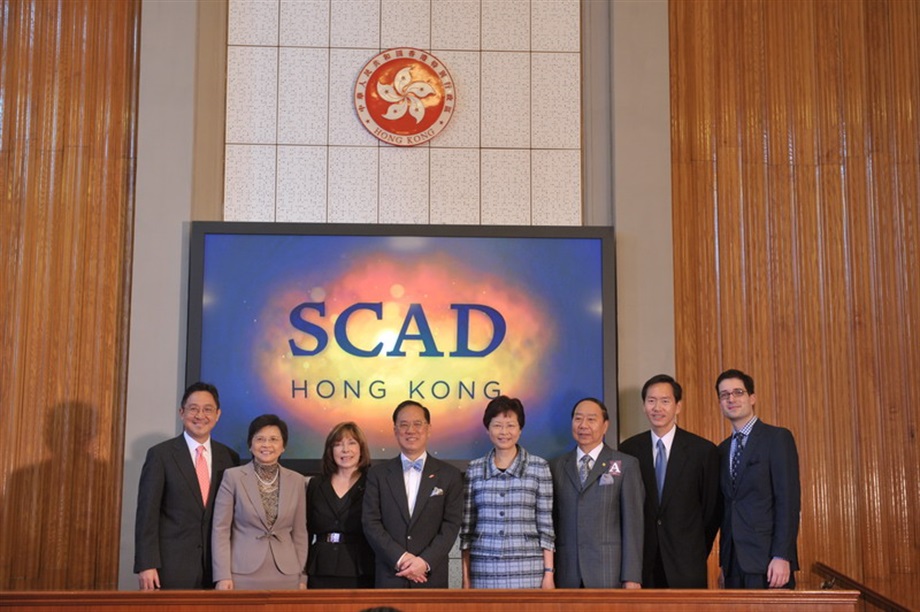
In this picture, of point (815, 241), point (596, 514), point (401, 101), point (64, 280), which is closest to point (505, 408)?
point (596, 514)

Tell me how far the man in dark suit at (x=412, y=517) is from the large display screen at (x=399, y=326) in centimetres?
91

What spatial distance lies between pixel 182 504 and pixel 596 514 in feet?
5.43

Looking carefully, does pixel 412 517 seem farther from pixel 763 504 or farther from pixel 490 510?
pixel 763 504

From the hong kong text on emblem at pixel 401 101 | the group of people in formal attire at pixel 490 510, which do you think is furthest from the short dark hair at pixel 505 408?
the hong kong text on emblem at pixel 401 101

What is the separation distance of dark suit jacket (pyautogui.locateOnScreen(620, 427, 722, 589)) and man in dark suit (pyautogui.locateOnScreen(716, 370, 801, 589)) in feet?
0.22

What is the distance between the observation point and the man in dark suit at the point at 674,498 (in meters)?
4.23

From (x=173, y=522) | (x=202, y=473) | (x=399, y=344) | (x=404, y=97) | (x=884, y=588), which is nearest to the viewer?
(x=173, y=522)

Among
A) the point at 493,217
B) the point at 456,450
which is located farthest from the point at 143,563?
the point at 493,217

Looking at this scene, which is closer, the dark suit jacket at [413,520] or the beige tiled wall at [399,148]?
the dark suit jacket at [413,520]

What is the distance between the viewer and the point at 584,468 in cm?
425

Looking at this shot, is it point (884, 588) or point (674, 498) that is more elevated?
point (674, 498)

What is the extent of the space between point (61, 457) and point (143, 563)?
4.22 ft

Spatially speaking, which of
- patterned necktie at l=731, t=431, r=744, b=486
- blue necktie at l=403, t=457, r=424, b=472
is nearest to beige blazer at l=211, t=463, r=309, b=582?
blue necktie at l=403, t=457, r=424, b=472

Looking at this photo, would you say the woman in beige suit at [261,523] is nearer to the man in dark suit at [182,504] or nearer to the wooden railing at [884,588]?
the man in dark suit at [182,504]
